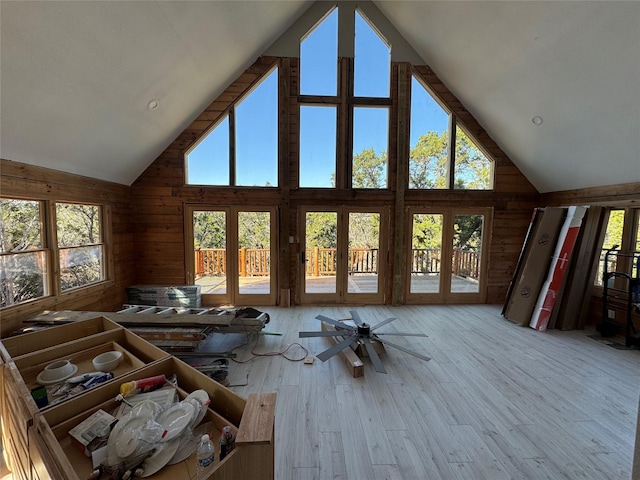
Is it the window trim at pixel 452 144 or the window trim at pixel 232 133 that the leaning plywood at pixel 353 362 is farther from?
the window trim at pixel 452 144

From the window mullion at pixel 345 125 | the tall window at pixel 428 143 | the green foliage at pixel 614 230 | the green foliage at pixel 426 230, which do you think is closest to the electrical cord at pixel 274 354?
the window mullion at pixel 345 125

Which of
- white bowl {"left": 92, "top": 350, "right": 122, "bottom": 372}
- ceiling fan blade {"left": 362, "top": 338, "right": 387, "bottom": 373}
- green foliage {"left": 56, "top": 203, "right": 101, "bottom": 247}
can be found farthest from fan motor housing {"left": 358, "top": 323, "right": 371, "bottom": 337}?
green foliage {"left": 56, "top": 203, "right": 101, "bottom": 247}

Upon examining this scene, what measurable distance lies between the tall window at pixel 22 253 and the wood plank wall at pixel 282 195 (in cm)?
176

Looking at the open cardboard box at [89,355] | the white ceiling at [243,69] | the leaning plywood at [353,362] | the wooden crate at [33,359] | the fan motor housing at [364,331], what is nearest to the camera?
the wooden crate at [33,359]

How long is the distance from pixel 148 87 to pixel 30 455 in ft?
12.6

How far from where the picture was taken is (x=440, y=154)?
17.4ft

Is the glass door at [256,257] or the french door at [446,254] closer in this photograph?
the glass door at [256,257]

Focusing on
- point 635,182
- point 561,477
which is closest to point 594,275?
point 635,182

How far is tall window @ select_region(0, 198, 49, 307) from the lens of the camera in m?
2.87

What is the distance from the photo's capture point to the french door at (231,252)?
16.8ft

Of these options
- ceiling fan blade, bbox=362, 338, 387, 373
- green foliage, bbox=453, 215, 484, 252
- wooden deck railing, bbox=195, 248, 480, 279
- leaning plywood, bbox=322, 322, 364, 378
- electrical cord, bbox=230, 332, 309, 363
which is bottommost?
electrical cord, bbox=230, 332, 309, 363

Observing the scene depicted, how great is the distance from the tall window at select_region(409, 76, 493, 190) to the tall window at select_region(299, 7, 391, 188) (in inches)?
23.8

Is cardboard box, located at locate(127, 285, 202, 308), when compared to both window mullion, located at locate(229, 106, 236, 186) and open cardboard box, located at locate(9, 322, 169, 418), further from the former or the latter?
open cardboard box, located at locate(9, 322, 169, 418)

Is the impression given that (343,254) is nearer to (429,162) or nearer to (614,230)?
(429,162)
